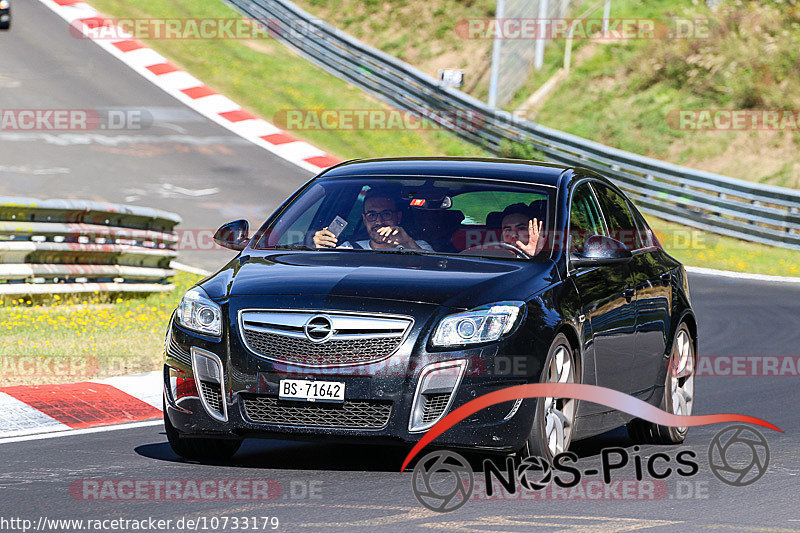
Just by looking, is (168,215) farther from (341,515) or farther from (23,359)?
(341,515)

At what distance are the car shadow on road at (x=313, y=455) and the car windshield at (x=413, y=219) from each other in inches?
44.3

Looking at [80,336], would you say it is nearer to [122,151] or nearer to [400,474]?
[400,474]

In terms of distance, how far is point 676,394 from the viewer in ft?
29.0

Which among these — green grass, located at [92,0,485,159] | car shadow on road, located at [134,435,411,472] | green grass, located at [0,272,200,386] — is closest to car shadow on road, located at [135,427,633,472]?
car shadow on road, located at [134,435,411,472]

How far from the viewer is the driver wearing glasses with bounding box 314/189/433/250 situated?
305 inches

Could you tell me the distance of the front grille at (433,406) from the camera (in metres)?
6.64

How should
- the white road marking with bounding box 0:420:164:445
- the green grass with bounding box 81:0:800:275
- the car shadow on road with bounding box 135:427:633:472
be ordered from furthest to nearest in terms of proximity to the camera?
1. the green grass with bounding box 81:0:800:275
2. the white road marking with bounding box 0:420:164:445
3. the car shadow on road with bounding box 135:427:633:472

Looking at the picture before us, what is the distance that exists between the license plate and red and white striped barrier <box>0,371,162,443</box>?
221cm

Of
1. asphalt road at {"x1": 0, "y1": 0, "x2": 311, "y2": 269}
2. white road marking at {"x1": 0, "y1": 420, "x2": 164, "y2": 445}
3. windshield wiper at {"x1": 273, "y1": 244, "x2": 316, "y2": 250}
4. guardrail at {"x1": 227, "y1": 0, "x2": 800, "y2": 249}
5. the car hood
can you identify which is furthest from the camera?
guardrail at {"x1": 227, "y1": 0, "x2": 800, "y2": 249}

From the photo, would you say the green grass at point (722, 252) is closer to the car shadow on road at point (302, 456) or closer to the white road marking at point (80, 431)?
the white road marking at point (80, 431)

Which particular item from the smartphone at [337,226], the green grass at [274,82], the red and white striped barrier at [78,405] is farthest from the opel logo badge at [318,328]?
the green grass at [274,82]

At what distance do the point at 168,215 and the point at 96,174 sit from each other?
7704mm

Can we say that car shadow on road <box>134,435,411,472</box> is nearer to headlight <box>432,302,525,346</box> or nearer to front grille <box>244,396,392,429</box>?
front grille <box>244,396,392,429</box>

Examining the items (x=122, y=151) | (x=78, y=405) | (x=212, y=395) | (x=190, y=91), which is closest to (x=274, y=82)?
(x=190, y=91)
